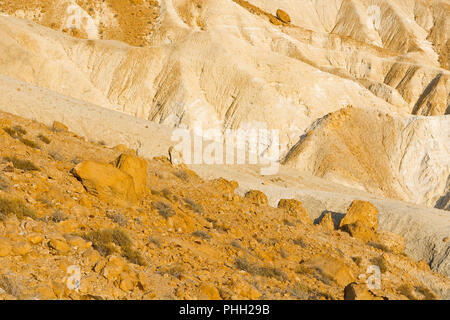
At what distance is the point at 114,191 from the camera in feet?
31.7

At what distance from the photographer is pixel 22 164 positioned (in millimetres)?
9523

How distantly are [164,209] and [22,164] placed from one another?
3.11m

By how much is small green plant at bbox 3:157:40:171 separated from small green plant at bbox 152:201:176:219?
8.62 ft

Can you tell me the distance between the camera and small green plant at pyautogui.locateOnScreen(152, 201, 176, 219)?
1002cm

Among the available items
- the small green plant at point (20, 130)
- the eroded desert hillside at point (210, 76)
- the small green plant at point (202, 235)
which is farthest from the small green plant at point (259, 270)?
the eroded desert hillside at point (210, 76)

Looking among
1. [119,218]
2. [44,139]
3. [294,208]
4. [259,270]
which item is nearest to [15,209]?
[119,218]

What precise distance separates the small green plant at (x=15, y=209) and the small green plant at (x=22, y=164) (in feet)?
5.90

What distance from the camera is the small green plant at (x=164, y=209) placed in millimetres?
10016

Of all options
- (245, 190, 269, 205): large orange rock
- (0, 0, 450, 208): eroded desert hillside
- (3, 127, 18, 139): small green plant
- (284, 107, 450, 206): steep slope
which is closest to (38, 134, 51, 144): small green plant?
(3, 127, 18, 139): small green plant

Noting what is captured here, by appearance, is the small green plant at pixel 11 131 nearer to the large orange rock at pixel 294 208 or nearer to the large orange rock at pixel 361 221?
the large orange rock at pixel 294 208

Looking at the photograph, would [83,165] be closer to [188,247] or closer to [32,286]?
[188,247]

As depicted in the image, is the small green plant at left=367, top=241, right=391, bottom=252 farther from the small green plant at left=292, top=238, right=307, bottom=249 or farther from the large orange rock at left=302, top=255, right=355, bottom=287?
the large orange rock at left=302, top=255, right=355, bottom=287
